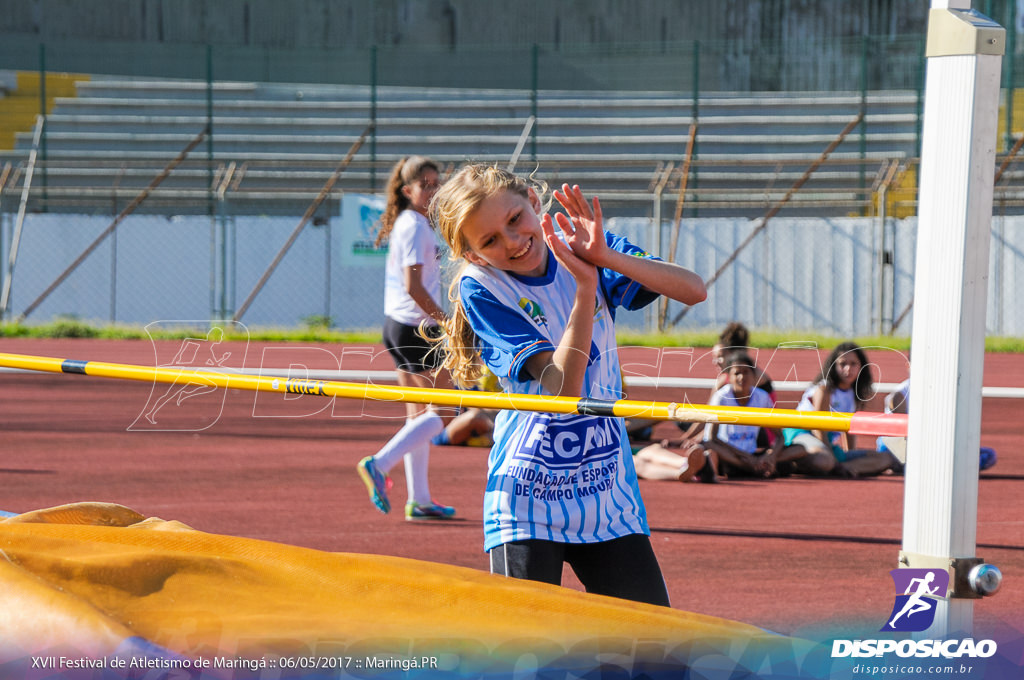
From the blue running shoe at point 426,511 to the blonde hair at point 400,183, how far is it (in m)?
1.42

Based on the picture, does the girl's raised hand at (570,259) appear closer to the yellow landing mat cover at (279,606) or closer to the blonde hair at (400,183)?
the yellow landing mat cover at (279,606)

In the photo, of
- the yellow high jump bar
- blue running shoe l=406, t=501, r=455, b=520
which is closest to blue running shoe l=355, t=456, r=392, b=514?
blue running shoe l=406, t=501, r=455, b=520

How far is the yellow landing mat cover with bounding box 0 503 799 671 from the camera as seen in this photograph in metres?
2.08

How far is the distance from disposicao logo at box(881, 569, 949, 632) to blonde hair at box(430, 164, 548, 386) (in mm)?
1239

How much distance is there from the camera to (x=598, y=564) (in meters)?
2.94

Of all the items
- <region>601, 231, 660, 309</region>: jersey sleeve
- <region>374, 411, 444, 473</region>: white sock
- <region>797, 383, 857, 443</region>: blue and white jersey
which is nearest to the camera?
<region>601, 231, 660, 309</region>: jersey sleeve

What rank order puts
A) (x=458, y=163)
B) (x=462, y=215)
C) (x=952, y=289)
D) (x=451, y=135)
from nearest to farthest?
(x=952, y=289) < (x=462, y=215) < (x=458, y=163) < (x=451, y=135)

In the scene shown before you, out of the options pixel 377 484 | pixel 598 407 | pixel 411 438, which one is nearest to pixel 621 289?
pixel 598 407

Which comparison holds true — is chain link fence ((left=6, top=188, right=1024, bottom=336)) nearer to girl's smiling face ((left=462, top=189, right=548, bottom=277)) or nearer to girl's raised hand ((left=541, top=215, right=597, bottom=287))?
girl's smiling face ((left=462, top=189, right=548, bottom=277))

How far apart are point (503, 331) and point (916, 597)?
1.14m

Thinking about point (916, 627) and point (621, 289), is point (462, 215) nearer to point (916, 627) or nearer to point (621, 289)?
point (621, 289)

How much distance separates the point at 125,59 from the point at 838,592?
1155 inches

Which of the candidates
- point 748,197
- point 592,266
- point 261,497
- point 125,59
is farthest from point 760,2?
point 592,266

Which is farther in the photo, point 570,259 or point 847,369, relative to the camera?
point 847,369
